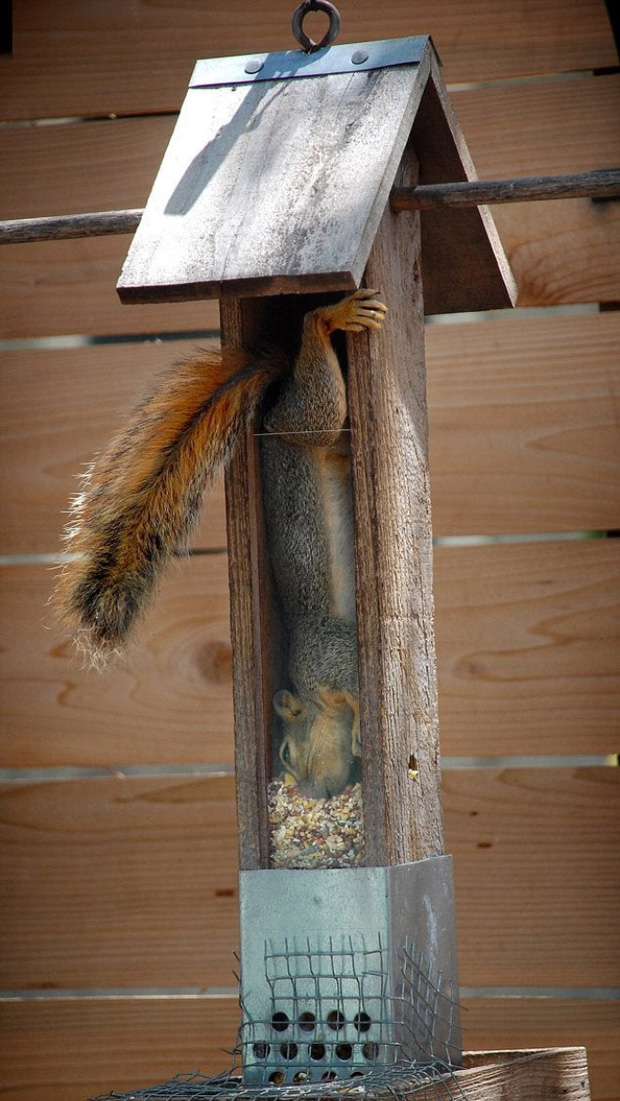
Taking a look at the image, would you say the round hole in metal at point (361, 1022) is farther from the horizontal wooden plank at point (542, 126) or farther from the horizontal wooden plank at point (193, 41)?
the horizontal wooden plank at point (193, 41)

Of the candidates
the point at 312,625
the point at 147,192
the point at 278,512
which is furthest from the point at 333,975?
the point at 147,192

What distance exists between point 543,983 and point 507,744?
0.31 meters

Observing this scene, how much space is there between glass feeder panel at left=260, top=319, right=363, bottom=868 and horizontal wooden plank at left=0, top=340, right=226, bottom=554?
2.38 ft

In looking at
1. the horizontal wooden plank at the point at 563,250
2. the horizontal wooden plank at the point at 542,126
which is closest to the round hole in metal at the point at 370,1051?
the horizontal wooden plank at the point at 563,250

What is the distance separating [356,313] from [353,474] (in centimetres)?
14

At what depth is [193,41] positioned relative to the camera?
206cm

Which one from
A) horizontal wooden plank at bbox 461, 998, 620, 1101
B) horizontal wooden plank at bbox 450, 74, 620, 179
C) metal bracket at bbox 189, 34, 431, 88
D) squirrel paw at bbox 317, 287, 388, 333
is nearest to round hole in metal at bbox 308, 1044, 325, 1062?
squirrel paw at bbox 317, 287, 388, 333

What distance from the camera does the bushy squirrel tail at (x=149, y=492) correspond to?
4.12 ft

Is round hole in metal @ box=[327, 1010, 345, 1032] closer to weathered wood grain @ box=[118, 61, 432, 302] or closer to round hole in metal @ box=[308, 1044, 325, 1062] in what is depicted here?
round hole in metal @ box=[308, 1044, 325, 1062]

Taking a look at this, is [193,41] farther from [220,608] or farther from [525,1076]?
[525,1076]

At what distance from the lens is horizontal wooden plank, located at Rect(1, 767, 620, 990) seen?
1886 mm

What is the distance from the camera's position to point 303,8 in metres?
1.37

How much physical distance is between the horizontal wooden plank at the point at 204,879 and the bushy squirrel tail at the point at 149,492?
771mm

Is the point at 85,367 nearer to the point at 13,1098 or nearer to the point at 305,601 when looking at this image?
the point at 305,601
